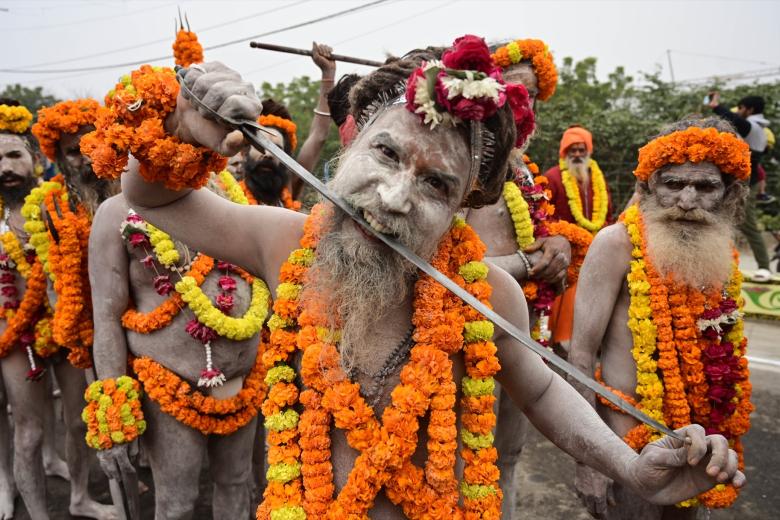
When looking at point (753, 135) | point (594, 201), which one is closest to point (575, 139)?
point (594, 201)

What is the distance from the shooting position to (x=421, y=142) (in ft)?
5.39

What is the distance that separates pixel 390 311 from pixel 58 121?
288 centimetres

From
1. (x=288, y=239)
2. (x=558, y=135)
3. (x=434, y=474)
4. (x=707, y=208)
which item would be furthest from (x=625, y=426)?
(x=558, y=135)

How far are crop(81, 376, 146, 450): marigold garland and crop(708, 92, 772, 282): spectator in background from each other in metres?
7.96

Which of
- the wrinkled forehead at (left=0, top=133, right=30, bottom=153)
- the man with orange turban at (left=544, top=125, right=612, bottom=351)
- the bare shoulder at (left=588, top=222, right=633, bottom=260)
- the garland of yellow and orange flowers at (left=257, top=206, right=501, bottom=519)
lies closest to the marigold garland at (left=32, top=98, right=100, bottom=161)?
the wrinkled forehead at (left=0, top=133, right=30, bottom=153)

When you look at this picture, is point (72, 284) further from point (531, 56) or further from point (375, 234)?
point (531, 56)

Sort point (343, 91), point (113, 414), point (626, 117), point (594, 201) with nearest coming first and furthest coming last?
point (343, 91), point (113, 414), point (594, 201), point (626, 117)

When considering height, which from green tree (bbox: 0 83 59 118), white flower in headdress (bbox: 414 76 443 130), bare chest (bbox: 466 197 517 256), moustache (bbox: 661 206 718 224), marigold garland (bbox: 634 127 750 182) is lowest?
green tree (bbox: 0 83 59 118)

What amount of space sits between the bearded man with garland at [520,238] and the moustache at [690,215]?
0.74 metres

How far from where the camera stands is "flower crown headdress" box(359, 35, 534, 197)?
5.17 ft

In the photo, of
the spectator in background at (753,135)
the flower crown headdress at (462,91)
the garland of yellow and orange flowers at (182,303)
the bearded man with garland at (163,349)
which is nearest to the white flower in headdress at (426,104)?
the flower crown headdress at (462,91)

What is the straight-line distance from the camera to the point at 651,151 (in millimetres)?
3105

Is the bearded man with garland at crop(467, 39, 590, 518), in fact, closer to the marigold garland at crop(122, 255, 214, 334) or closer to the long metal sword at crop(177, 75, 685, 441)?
the marigold garland at crop(122, 255, 214, 334)

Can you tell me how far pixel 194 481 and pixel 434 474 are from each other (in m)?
1.78
